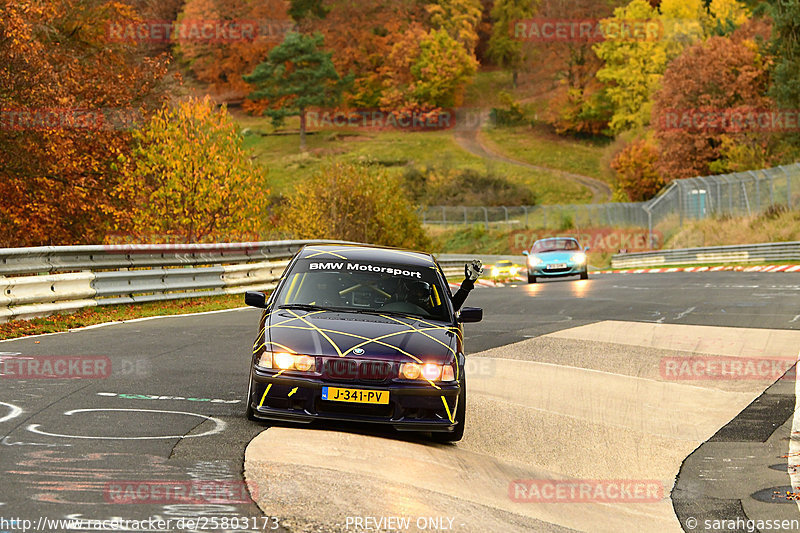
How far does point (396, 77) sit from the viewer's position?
13212 centimetres

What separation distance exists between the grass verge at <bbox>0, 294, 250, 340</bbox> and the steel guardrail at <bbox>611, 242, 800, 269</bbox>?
2583cm

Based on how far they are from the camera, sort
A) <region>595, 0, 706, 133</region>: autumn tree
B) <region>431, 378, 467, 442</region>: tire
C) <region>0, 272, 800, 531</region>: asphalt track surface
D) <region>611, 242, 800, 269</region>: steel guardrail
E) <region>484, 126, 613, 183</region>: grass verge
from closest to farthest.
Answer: <region>0, 272, 800, 531</region>: asphalt track surface
<region>431, 378, 467, 442</region>: tire
<region>611, 242, 800, 269</region>: steel guardrail
<region>595, 0, 706, 133</region>: autumn tree
<region>484, 126, 613, 183</region>: grass verge

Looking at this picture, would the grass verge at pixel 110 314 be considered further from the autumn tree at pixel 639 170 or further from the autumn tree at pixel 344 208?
the autumn tree at pixel 639 170

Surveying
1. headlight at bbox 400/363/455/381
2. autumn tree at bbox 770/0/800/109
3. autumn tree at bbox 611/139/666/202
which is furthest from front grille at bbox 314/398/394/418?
autumn tree at bbox 611/139/666/202

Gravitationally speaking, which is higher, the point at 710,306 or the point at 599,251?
the point at 710,306

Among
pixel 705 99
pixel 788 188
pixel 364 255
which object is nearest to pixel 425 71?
pixel 705 99

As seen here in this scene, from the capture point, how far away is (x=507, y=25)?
503 feet

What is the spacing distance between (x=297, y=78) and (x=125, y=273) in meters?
105

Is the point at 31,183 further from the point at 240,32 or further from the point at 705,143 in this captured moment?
the point at 240,32

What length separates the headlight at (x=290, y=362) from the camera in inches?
318

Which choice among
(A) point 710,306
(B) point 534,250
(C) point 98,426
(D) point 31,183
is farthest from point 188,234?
Result: (C) point 98,426

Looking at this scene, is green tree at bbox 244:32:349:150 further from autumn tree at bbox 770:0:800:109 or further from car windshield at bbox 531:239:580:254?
car windshield at bbox 531:239:580:254

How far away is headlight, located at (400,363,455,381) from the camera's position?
8.10 metres

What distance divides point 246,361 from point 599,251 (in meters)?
52.8
